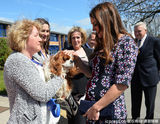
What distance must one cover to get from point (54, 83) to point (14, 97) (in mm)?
434

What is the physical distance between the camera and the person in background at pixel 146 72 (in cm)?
362

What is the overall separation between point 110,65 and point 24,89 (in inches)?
33.7

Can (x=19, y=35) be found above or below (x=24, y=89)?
above

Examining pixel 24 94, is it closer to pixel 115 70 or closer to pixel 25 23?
pixel 25 23

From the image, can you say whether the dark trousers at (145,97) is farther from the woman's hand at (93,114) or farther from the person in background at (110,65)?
the woman's hand at (93,114)

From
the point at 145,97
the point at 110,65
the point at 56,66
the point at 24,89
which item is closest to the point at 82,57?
the point at 56,66

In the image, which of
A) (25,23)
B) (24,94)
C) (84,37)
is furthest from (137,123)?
(25,23)

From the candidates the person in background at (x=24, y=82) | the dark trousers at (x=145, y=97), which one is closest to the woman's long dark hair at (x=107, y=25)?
the person in background at (x=24, y=82)

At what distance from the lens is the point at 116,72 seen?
56.1 inches

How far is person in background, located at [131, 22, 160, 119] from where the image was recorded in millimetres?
3615

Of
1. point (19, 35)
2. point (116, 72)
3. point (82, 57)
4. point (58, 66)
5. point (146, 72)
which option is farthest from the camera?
point (146, 72)

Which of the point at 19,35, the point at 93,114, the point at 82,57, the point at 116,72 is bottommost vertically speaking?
the point at 93,114

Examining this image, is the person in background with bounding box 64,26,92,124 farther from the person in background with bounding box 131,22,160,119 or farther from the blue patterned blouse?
the person in background with bounding box 131,22,160,119

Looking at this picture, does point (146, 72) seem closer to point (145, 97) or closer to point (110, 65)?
point (145, 97)
